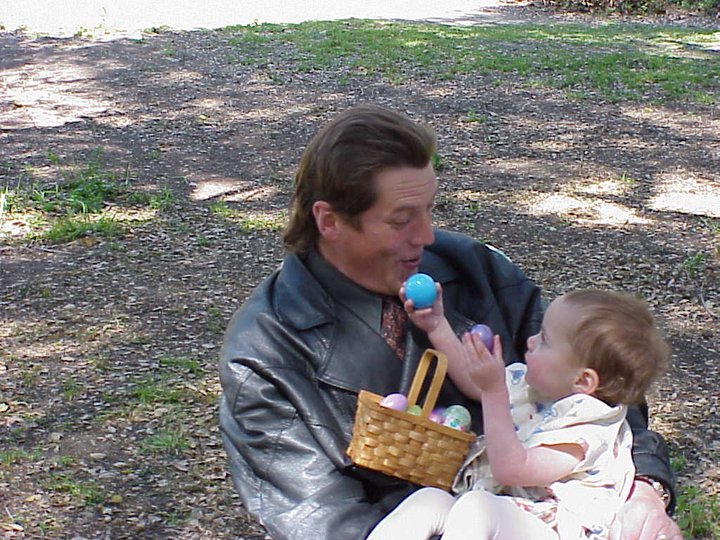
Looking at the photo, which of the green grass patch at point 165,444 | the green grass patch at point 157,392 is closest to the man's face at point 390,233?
Answer: the green grass patch at point 165,444

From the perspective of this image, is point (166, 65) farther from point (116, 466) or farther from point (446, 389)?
point (446, 389)

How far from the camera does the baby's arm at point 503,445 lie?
7.48 ft

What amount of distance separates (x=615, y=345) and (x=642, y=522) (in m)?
0.42

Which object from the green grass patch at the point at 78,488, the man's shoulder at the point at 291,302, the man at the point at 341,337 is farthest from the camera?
the green grass patch at the point at 78,488

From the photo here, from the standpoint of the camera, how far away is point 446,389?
2.61 meters

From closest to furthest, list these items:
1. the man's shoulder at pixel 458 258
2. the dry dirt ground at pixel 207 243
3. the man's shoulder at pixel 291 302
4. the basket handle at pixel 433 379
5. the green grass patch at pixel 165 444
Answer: the basket handle at pixel 433 379
the man's shoulder at pixel 291 302
the man's shoulder at pixel 458 258
the dry dirt ground at pixel 207 243
the green grass patch at pixel 165 444

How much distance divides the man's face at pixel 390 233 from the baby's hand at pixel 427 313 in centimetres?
11

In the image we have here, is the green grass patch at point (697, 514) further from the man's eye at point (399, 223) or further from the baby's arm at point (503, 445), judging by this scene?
the man's eye at point (399, 223)

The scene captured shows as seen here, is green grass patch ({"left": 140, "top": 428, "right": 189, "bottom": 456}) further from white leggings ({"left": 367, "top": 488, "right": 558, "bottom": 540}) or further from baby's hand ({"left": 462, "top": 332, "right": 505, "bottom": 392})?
baby's hand ({"left": 462, "top": 332, "right": 505, "bottom": 392})

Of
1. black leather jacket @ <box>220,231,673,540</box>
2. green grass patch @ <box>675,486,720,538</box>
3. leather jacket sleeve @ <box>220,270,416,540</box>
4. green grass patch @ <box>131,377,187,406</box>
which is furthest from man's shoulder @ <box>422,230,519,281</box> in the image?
green grass patch @ <box>131,377,187,406</box>

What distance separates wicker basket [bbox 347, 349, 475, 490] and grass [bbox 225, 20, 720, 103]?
7647 millimetres

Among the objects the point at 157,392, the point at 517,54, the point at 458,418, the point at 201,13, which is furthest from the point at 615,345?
the point at 201,13

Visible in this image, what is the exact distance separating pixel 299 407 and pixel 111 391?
2.34 metres

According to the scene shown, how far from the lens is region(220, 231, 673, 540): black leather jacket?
93.5 inches
